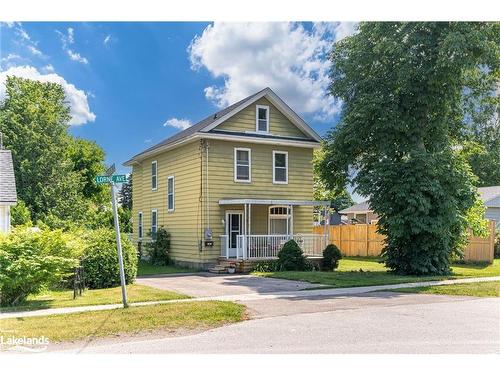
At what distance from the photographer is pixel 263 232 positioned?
2258cm

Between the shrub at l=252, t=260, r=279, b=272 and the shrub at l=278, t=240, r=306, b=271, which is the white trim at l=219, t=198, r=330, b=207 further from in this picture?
the shrub at l=252, t=260, r=279, b=272

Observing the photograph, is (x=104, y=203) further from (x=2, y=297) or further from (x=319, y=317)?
(x=319, y=317)

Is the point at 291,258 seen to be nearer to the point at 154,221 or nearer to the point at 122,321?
the point at 154,221

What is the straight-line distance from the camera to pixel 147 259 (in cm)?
2620

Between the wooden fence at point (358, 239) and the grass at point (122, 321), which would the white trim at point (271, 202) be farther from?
the grass at point (122, 321)

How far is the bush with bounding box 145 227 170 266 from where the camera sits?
23.7 meters

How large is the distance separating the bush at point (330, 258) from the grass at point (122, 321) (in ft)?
34.5

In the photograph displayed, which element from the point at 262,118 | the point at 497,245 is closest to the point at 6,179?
the point at 262,118

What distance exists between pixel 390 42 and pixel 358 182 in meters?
5.05

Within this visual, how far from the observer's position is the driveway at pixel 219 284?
14148 mm

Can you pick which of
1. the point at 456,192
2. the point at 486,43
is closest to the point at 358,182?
the point at 456,192

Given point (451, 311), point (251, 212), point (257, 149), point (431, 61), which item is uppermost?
point (431, 61)

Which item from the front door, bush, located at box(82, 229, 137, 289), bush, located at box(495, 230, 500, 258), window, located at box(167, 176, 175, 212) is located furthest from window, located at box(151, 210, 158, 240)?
bush, located at box(495, 230, 500, 258)

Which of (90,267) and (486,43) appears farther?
(486,43)
